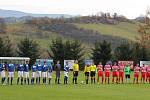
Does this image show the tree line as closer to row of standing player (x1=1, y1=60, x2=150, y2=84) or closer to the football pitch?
row of standing player (x1=1, y1=60, x2=150, y2=84)

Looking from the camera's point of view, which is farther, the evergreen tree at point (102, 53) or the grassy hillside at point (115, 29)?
the grassy hillside at point (115, 29)

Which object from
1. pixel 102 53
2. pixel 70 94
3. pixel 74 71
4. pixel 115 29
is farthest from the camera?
pixel 115 29

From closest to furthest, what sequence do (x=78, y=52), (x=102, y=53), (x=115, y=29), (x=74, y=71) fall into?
(x=74, y=71), (x=102, y=53), (x=78, y=52), (x=115, y=29)

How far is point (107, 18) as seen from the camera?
7677 inches

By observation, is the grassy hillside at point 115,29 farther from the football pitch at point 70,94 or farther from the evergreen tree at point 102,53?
the football pitch at point 70,94

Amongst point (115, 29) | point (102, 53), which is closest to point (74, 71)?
point (102, 53)

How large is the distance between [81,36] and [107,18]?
74.9 ft

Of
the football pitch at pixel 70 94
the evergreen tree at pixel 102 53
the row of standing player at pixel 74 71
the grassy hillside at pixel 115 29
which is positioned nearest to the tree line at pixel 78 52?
the evergreen tree at pixel 102 53

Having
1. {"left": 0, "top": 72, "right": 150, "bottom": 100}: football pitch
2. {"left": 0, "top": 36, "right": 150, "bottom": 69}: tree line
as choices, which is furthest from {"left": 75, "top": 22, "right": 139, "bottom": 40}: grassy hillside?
{"left": 0, "top": 72, "right": 150, "bottom": 100}: football pitch

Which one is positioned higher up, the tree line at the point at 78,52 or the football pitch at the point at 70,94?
the football pitch at the point at 70,94

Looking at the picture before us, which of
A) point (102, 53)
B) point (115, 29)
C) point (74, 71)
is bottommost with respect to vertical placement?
point (102, 53)

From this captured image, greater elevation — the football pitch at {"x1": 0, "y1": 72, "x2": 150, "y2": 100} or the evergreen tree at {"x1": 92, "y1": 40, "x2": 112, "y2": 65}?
the football pitch at {"x1": 0, "y1": 72, "x2": 150, "y2": 100}

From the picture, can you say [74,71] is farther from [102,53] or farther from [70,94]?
[102,53]

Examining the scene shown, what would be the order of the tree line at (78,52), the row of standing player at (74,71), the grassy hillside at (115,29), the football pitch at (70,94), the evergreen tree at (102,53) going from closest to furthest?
the football pitch at (70,94) < the row of standing player at (74,71) < the tree line at (78,52) < the evergreen tree at (102,53) < the grassy hillside at (115,29)
